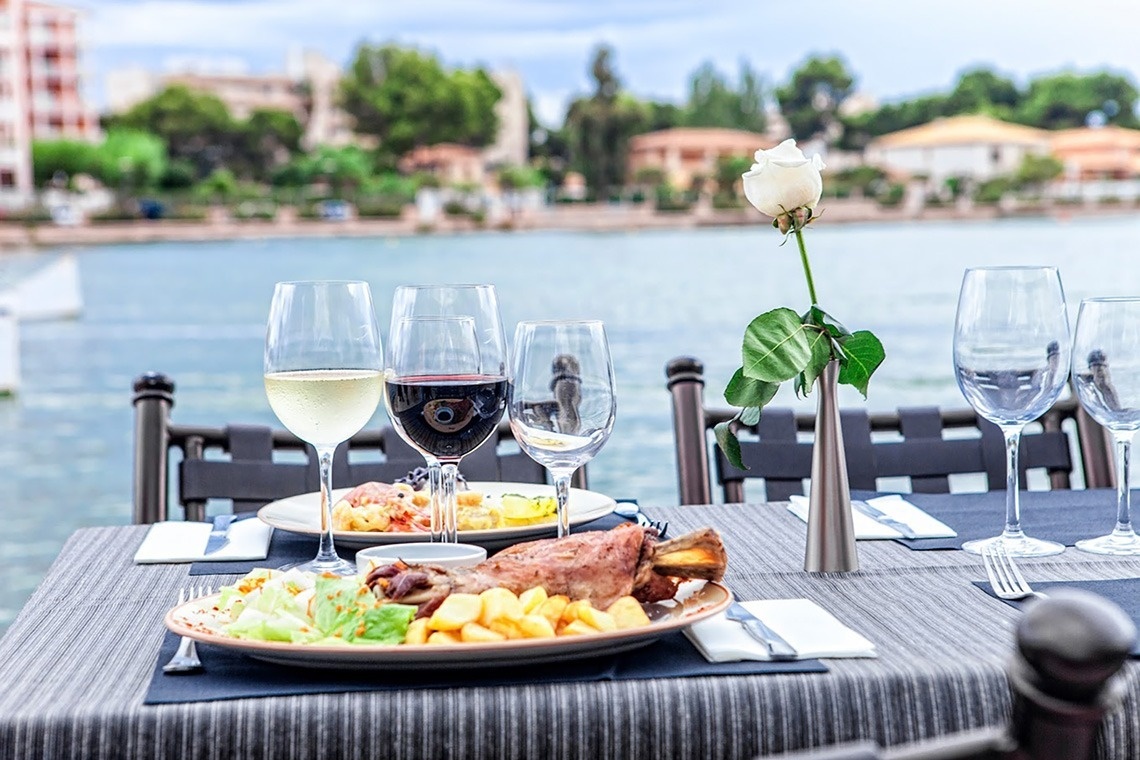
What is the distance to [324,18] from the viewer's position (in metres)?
77.8

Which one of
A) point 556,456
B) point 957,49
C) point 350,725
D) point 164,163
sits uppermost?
point 957,49

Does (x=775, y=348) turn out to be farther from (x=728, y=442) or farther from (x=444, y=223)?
(x=444, y=223)

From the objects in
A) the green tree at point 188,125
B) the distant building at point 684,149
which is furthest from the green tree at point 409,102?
the distant building at point 684,149

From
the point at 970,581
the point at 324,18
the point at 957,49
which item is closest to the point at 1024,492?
the point at 970,581

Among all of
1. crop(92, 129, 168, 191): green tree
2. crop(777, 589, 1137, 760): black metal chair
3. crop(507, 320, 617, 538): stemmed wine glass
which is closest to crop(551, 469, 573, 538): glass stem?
crop(507, 320, 617, 538): stemmed wine glass

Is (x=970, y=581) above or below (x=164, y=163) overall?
below

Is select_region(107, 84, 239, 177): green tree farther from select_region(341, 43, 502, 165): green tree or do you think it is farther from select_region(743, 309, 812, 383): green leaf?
select_region(743, 309, 812, 383): green leaf

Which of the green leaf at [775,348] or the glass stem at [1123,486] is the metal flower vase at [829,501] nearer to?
the green leaf at [775,348]

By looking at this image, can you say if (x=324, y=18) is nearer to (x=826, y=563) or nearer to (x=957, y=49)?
(x=957, y=49)

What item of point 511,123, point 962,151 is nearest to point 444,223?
point 511,123

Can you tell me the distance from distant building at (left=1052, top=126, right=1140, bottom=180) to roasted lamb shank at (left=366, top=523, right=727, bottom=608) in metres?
63.7

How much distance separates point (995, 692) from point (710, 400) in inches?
453

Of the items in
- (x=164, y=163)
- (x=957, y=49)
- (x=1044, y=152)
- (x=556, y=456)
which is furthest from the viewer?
(x=957, y=49)

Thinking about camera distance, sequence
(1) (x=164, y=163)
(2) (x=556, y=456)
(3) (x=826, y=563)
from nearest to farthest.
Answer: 1. (2) (x=556, y=456)
2. (3) (x=826, y=563)
3. (1) (x=164, y=163)
